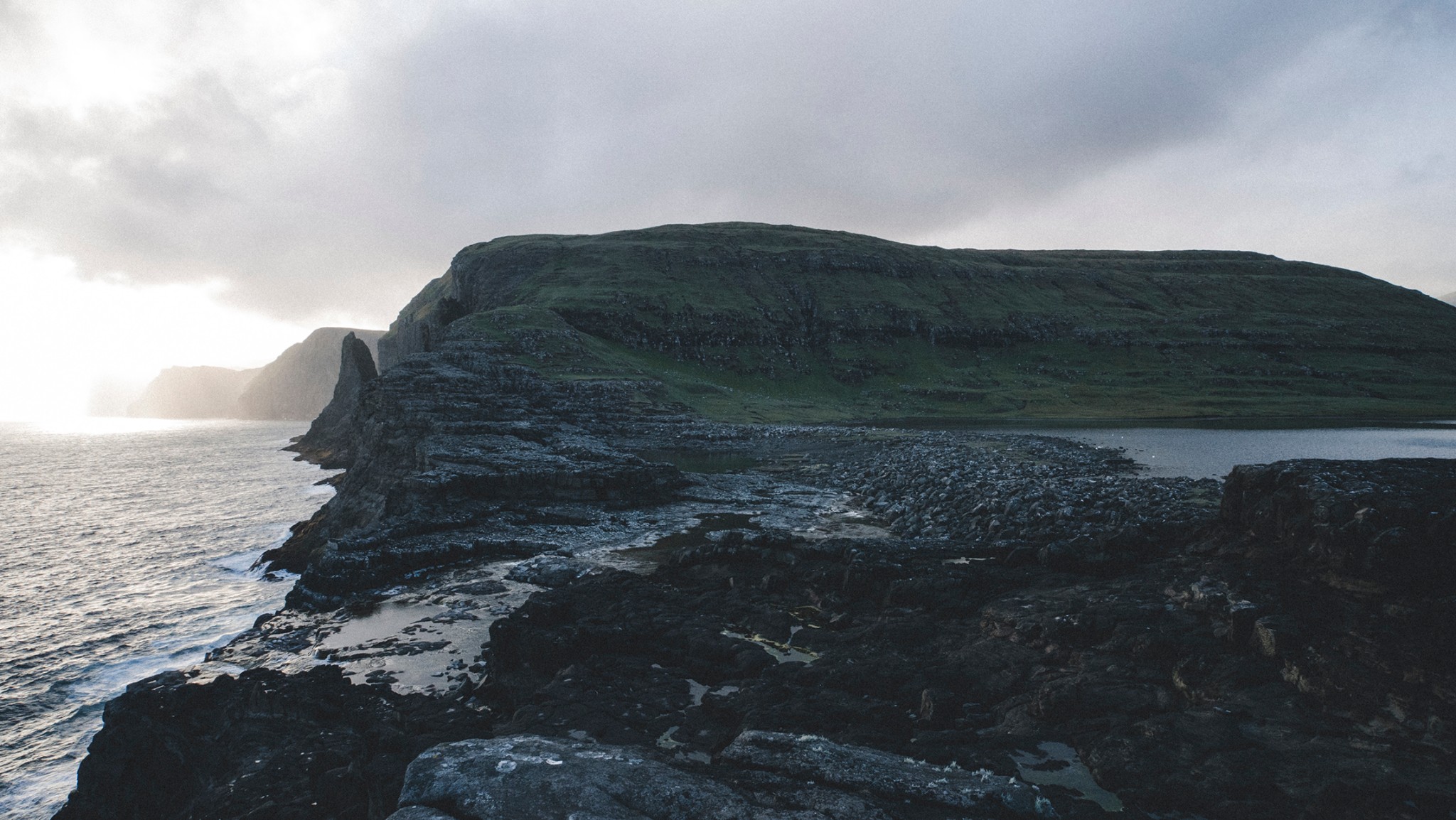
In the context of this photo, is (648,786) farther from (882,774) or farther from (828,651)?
(828,651)

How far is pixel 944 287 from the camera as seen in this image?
18638 centimetres

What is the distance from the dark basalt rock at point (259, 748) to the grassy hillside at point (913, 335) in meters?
89.3

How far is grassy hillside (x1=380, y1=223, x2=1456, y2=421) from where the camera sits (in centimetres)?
12431

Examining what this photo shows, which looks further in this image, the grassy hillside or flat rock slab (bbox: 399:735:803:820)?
the grassy hillside

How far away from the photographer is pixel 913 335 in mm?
164500

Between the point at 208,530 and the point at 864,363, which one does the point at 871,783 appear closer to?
the point at 208,530

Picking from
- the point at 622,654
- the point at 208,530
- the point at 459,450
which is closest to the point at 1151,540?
the point at 622,654

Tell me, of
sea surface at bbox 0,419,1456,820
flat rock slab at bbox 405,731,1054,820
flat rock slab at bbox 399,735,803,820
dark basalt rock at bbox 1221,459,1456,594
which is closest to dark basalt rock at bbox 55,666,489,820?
flat rock slab at bbox 399,735,803,820

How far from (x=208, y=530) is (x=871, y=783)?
54637mm

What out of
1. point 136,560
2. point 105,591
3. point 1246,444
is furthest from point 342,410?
point 1246,444

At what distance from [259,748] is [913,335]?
162 meters

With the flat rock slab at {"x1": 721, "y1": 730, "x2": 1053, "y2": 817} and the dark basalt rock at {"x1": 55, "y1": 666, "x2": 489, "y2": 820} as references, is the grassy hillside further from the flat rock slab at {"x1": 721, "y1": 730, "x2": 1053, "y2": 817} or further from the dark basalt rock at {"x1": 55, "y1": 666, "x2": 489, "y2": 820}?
the flat rock slab at {"x1": 721, "y1": 730, "x2": 1053, "y2": 817}

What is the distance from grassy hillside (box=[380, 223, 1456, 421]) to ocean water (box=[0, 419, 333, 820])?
57026 mm

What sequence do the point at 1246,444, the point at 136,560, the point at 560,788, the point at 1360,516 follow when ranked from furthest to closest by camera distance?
the point at 1246,444 → the point at 136,560 → the point at 1360,516 → the point at 560,788
